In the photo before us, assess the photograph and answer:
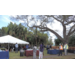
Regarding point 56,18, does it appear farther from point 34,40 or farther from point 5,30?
point 5,30

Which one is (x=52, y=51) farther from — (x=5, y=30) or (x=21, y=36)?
(x=5, y=30)

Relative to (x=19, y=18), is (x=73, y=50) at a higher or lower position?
lower

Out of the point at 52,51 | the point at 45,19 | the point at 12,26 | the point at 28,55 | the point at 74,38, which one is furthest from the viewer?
the point at 12,26

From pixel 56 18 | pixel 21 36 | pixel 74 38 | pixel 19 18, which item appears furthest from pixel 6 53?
pixel 74 38

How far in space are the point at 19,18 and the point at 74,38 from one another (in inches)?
682

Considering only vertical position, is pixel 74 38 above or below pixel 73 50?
above

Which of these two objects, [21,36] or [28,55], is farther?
[21,36]

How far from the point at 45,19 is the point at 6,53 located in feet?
35.7

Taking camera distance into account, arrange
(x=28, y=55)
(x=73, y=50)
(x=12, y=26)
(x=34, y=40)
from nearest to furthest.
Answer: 1. (x=28, y=55)
2. (x=73, y=50)
3. (x=12, y=26)
4. (x=34, y=40)

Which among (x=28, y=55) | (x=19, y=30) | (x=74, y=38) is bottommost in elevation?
(x=28, y=55)

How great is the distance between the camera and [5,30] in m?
28.5

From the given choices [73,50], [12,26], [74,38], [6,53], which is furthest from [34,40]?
[6,53]

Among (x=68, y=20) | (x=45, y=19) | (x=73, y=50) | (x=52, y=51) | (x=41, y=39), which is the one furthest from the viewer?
(x=41, y=39)

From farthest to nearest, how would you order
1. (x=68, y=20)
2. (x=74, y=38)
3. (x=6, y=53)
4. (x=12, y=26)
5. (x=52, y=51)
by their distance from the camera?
1. (x=12, y=26)
2. (x=74, y=38)
3. (x=68, y=20)
4. (x=52, y=51)
5. (x=6, y=53)
